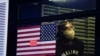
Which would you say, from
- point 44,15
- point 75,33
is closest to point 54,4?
point 44,15

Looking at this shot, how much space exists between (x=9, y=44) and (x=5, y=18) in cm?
58

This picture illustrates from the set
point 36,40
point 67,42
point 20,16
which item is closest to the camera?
point 67,42

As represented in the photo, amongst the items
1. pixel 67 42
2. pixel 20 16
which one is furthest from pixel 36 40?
pixel 67 42

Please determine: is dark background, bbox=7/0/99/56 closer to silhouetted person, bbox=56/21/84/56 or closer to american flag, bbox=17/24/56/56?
american flag, bbox=17/24/56/56

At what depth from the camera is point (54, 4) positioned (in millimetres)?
7348

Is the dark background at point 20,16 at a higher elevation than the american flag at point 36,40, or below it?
higher

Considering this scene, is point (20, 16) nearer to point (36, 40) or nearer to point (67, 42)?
point (36, 40)

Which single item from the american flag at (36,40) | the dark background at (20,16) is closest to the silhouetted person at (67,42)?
the american flag at (36,40)

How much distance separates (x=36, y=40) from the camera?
7.57m

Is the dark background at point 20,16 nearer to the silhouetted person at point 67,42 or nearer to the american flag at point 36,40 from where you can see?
the american flag at point 36,40

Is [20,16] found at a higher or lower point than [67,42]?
higher

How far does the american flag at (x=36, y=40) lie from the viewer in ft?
24.0

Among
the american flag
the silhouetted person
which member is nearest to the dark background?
the american flag

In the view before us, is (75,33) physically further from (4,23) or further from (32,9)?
(4,23)
